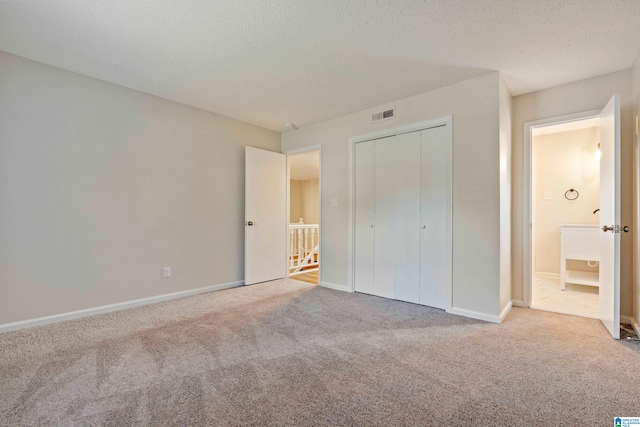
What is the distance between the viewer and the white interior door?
8.05 ft

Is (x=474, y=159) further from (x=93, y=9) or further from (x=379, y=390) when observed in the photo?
(x=93, y=9)

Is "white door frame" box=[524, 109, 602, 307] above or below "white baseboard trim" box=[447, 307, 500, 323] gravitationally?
above

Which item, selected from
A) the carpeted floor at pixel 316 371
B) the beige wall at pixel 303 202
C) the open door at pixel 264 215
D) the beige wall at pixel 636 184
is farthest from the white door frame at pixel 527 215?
the beige wall at pixel 303 202

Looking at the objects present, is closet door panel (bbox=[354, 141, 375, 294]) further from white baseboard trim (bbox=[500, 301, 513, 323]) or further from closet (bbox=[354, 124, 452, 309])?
white baseboard trim (bbox=[500, 301, 513, 323])

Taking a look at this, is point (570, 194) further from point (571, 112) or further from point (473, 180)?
point (473, 180)

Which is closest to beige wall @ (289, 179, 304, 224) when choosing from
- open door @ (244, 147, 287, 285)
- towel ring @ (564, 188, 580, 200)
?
open door @ (244, 147, 287, 285)

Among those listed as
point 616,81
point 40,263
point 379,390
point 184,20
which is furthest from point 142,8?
point 616,81

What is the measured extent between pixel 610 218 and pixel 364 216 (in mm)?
2415

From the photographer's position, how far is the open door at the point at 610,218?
2.45 m

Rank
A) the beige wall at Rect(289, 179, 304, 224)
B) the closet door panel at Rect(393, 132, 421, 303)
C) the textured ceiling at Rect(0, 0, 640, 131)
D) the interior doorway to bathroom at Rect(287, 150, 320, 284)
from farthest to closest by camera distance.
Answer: the beige wall at Rect(289, 179, 304, 224) → the interior doorway to bathroom at Rect(287, 150, 320, 284) → the closet door panel at Rect(393, 132, 421, 303) → the textured ceiling at Rect(0, 0, 640, 131)

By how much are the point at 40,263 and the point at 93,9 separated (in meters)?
2.27

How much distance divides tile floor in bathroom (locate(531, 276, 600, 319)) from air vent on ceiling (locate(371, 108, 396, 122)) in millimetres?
2838

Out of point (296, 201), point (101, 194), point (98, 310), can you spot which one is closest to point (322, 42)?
point (101, 194)

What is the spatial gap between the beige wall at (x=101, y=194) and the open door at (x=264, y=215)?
287 mm
